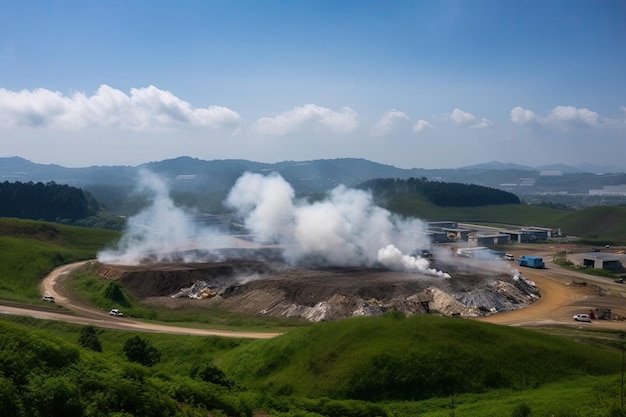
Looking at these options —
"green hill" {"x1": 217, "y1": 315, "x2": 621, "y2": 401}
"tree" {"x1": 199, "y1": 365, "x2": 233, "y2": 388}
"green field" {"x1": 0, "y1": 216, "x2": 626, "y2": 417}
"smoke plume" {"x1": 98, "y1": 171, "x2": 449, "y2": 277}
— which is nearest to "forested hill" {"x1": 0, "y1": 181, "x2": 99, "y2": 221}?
"smoke plume" {"x1": 98, "y1": 171, "x2": 449, "y2": 277}

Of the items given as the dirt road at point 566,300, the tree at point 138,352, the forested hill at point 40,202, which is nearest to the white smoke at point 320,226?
the dirt road at point 566,300

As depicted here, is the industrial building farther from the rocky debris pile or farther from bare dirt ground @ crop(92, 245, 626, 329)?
the rocky debris pile

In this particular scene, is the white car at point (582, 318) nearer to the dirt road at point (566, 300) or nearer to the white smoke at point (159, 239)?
the dirt road at point (566, 300)

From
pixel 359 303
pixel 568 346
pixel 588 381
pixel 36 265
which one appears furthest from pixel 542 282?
pixel 36 265

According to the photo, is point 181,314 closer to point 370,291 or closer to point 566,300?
point 370,291

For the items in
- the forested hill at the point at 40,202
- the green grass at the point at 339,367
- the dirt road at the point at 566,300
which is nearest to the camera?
the green grass at the point at 339,367

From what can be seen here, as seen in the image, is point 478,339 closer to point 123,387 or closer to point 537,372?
point 537,372

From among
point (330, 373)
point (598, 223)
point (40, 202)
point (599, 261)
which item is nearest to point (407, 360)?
point (330, 373)
